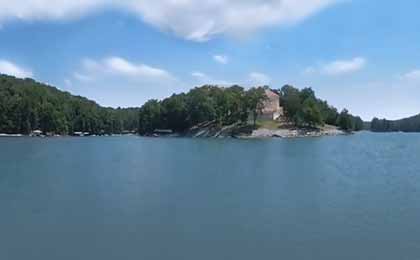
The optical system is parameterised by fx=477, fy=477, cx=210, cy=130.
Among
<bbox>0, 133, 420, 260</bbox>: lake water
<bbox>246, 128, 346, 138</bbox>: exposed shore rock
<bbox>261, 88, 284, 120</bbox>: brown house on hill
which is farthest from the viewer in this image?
<bbox>261, 88, 284, 120</bbox>: brown house on hill

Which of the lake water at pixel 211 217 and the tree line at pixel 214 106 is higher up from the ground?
the tree line at pixel 214 106

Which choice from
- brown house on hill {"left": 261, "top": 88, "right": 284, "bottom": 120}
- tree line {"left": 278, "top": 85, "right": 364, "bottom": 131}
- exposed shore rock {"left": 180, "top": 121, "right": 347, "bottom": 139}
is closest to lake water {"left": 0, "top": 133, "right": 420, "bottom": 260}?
exposed shore rock {"left": 180, "top": 121, "right": 347, "bottom": 139}

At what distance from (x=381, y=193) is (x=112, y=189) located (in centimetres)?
1932

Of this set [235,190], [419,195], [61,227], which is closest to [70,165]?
[235,190]

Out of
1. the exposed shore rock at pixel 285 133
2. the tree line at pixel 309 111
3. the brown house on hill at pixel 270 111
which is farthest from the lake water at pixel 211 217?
the brown house on hill at pixel 270 111

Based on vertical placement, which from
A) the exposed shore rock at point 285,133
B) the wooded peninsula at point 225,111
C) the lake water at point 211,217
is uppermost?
the wooded peninsula at point 225,111

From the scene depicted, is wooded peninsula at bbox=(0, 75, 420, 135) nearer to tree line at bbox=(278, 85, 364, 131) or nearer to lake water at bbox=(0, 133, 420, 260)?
tree line at bbox=(278, 85, 364, 131)

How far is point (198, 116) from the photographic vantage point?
598 ft

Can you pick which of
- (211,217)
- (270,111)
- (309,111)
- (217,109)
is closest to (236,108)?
(217,109)

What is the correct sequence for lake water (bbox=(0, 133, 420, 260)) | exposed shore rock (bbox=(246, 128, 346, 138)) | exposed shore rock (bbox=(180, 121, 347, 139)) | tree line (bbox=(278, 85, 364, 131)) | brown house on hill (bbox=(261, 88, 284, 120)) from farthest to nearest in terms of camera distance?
brown house on hill (bbox=(261, 88, 284, 120)), tree line (bbox=(278, 85, 364, 131)), exposed shore rock (bbox=(180, 121, 347, 139)), exposed shore rock (bbox=(246, 128, 346, 138)), lake water (bbox=(0, 133, 420, 260))

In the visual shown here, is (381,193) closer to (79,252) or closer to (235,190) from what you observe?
(235,190)

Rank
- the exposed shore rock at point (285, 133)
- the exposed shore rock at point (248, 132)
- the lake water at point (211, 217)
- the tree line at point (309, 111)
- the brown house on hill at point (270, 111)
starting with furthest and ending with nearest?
1. the brown house on hill at point (270, 111)
2. the tree line at point (309, 111)
3. the exposed shore rock at point (248, 132)
4. the exposed shore rock at point (285, 133)
5. the lake water at point (211, 217)

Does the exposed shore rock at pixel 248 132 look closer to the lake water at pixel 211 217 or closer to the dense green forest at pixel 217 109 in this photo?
the dense green forest at pixel 217 109

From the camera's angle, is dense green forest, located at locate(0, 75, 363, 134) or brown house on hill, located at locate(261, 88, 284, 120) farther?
brown house on hill, located at locate(261, 88, 284, 120)
